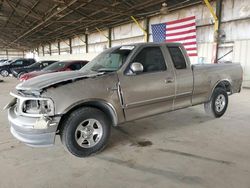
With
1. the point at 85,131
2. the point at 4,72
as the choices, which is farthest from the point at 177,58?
the point at 4,72

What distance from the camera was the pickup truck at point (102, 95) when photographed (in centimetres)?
304

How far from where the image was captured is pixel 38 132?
2979 millimetres

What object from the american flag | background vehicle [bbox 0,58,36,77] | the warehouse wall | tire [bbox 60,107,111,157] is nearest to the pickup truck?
tire [bbox 60,107,111,157]

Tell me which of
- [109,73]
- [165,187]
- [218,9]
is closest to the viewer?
[165,187]

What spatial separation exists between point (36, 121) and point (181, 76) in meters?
2.67

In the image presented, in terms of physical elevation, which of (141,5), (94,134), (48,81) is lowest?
(94,134)

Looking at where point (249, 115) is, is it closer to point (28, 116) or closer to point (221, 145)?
point (221, 145)

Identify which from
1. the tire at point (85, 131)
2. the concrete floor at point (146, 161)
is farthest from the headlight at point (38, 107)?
the concrete floor at point (146, 161)

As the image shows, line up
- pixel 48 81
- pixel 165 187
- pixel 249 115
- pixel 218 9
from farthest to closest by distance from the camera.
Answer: pixel 218 9 < pixel 249 115 < pixel 48 81 < pixel 165 187

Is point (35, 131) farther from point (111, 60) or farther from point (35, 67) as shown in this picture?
point (35, 67)

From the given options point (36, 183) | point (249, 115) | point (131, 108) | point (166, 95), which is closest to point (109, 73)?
point (131, 108)

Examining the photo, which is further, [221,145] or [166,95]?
[166,95]

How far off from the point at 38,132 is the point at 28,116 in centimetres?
29

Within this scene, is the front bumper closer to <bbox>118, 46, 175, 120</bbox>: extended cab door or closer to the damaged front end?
the damaged front end
